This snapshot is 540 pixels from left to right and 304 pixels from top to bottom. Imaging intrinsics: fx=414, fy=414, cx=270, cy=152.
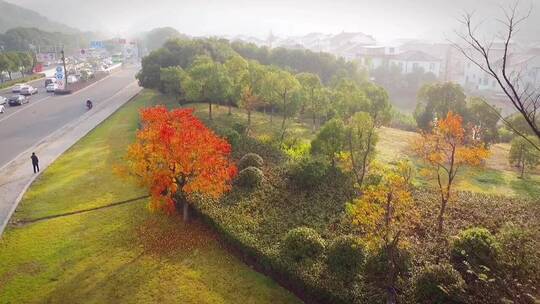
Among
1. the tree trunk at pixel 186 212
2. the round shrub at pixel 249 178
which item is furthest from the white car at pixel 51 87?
the tree trunk at pixel 186 212

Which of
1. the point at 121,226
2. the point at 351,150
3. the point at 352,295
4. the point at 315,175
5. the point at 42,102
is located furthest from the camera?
the point at 42,102

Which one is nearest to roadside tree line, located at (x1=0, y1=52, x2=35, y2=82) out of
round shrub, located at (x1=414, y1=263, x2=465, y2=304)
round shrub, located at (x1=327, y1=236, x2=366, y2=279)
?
round shrub, located at (x1=327, y1=236, x2=366, y2=279)

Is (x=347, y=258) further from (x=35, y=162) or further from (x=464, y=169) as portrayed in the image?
(x=35, y=162)

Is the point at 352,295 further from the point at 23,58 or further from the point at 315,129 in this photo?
the point at 23,58

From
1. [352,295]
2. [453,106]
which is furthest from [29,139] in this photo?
[453,106]

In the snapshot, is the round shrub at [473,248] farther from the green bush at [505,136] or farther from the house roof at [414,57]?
the house roof at [414,57]
